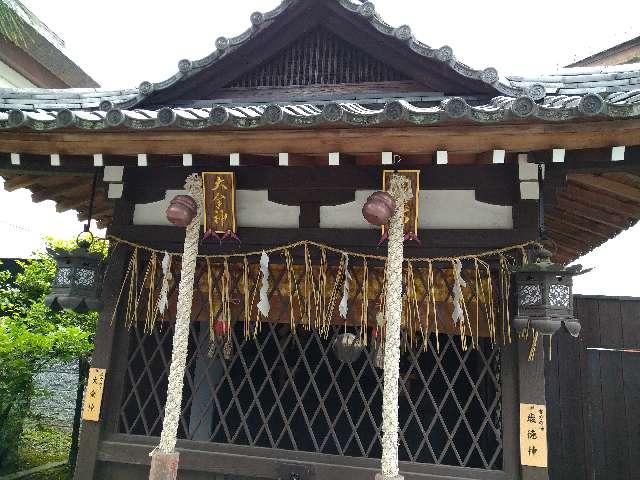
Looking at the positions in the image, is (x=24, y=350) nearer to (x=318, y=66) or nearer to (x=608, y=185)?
(x=318, y=66)

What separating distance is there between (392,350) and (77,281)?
3.12 meters

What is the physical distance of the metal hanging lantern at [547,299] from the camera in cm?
355

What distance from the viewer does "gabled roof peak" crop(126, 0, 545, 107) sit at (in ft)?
14.4

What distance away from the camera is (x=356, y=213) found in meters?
4.42

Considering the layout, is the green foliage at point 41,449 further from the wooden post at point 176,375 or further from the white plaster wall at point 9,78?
the white plaster wall at point 9,78

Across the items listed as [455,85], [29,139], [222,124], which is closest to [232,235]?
[222,124]

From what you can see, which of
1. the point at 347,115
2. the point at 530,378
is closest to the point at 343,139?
the point at 347,115

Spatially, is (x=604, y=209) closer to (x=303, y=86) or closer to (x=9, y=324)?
(x=303, y=86)

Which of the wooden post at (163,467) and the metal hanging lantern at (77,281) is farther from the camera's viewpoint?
the metal hanging lantern at (77,281)

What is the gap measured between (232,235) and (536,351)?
2.88 m

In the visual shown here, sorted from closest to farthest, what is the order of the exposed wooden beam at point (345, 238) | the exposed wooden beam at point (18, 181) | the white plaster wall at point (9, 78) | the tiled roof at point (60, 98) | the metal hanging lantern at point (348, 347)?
the exposed wooden beam at point (345, 238) → the exposed wooden beam at point (18, 181) → the tiled roof at point (60, 98) → the metal hanging lantern at point (348, 347) → the white plaster wall at point (9, 78)

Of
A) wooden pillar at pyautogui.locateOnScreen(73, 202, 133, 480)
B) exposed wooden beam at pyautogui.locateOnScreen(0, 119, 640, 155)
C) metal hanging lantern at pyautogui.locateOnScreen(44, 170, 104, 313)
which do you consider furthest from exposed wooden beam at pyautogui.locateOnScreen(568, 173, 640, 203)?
metal hanging lantern at pyautogui.locateOnScreen(44, 170, 104, 313)

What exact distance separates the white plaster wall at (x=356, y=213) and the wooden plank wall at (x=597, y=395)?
2625 millimetres

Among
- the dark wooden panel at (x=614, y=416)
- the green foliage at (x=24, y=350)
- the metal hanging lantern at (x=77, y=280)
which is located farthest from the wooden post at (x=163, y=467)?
the dark wooden panel at (x=614, y=416)
